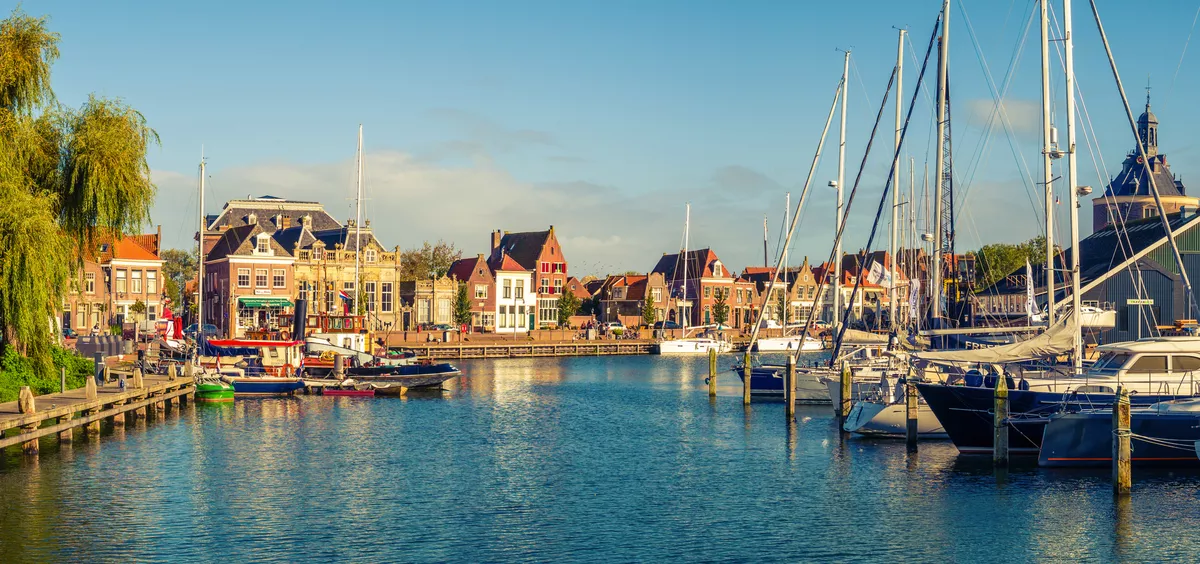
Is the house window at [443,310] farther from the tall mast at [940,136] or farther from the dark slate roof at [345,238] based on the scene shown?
the tall mast at [940,136]

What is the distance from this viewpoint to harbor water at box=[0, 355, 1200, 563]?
26.2 meters

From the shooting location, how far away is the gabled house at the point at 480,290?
124938mm

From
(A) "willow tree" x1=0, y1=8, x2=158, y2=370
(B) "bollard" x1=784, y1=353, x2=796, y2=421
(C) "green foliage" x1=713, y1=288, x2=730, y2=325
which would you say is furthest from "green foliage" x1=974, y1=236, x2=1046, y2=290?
(A) "willow tree" x1=0, y1=8, x2=158, y2=370

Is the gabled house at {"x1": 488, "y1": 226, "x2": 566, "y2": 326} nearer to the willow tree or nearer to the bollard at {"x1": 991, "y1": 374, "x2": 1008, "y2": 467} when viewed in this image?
the willow tree

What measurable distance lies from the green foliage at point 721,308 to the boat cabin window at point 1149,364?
102 m

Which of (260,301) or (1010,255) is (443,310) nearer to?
(260,301)

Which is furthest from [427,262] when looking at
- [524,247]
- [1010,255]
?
[1010,255]

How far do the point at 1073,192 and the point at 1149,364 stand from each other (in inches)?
238

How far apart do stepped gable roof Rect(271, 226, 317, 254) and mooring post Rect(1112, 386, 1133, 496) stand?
283 ft

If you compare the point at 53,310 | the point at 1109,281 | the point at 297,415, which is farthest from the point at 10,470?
the point at 1109,281

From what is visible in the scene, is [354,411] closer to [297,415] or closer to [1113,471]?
[297,415]

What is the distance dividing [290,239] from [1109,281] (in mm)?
73145

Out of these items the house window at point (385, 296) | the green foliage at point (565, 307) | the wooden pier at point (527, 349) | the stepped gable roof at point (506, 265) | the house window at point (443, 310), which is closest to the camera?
the wooden pier at point (527, 349)

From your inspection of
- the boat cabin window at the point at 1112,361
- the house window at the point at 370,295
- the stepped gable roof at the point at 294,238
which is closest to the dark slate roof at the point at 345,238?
the stepped gable roof at the point at 294,238
